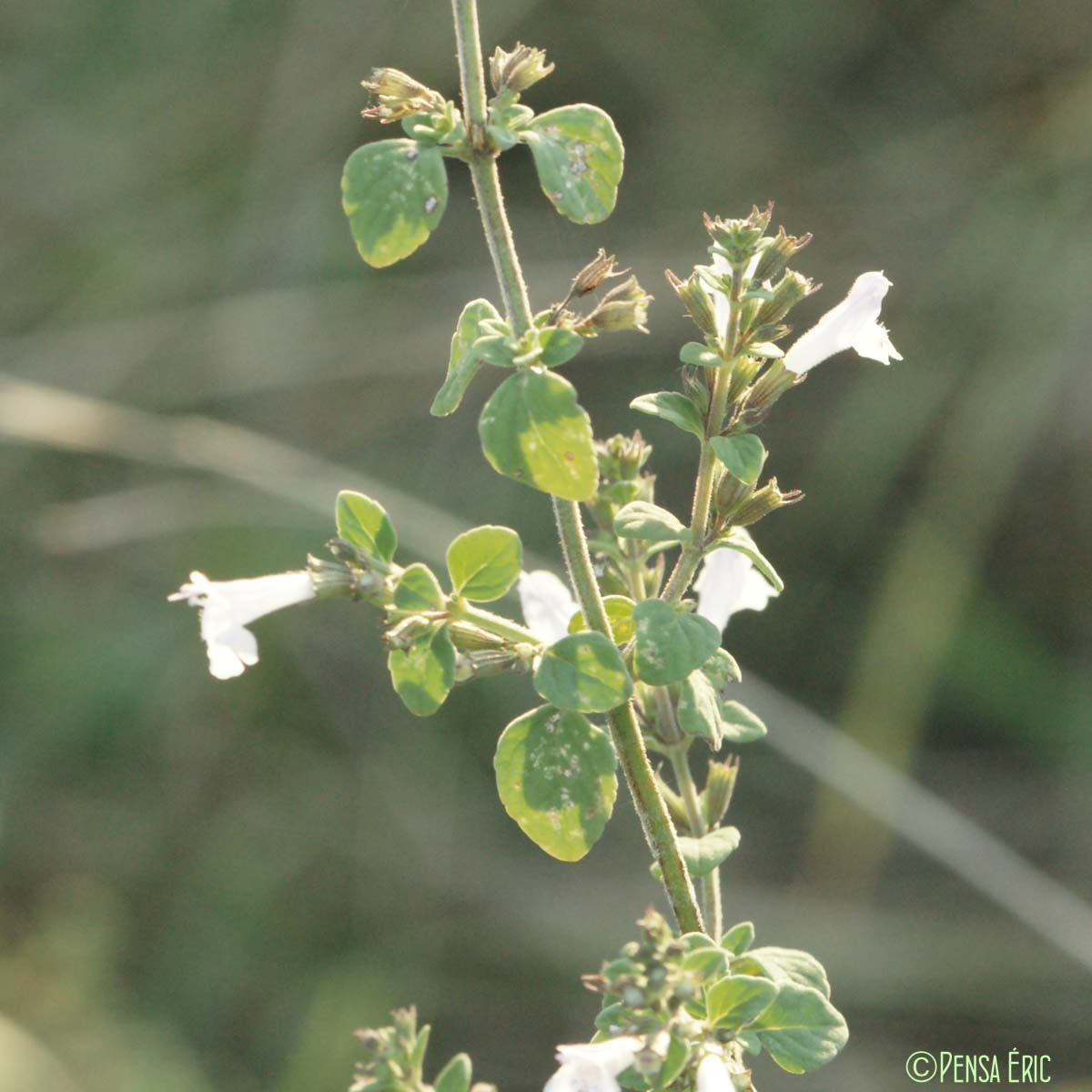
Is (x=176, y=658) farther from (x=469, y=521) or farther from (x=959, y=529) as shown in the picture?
(x=959, y=529)

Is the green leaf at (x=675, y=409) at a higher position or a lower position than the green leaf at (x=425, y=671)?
higher

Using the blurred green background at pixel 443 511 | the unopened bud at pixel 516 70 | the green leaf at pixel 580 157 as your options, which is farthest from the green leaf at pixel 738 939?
the blurred green background at pixel 443 511

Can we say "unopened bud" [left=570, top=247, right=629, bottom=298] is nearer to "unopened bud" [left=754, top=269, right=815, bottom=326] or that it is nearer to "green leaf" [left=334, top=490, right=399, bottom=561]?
"unopened bud" [left=754, top=269, right=815, bottom=326]

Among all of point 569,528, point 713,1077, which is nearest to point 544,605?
point 569,528

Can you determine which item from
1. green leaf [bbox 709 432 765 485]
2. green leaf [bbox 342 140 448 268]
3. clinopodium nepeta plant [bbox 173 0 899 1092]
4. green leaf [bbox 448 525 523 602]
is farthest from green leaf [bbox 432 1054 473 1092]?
green leaf [bbox 342 140 448 268]

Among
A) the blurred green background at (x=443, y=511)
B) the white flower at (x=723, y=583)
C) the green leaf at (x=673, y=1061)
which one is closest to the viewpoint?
Result: the green leaf at (x=673, y=1061)

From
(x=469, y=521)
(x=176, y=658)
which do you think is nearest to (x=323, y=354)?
(x=469, y=521)

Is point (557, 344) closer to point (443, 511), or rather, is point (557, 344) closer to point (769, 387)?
point (769, 387)

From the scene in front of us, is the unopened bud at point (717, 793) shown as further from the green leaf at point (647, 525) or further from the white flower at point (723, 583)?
the green leaf at point (647, 525)
